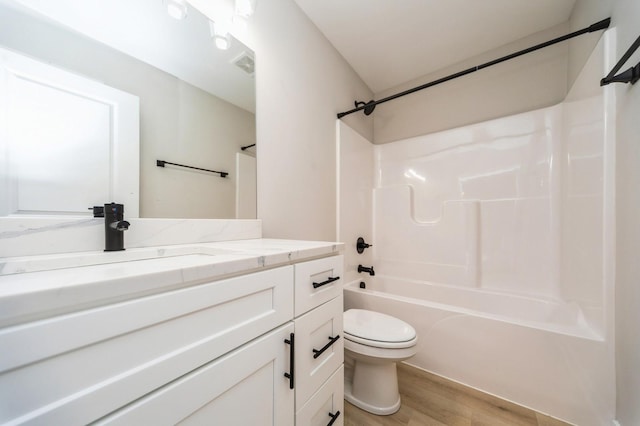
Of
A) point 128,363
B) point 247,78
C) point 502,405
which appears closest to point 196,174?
point 247,78

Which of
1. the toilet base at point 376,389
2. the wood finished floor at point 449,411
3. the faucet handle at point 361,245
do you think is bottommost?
the wood finished floor at point 449,411

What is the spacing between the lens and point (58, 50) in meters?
0.68

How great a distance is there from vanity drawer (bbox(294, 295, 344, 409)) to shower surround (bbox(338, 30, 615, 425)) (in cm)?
86

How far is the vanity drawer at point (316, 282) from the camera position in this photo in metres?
0.74

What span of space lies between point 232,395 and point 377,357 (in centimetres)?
86

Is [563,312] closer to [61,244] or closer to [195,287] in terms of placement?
[195,287]

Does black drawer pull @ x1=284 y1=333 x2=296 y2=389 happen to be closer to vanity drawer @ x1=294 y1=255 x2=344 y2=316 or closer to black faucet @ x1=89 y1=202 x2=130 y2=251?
vanity drawer @ x1=294 y1=255 x2=344 y2=316

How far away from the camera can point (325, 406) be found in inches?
33.6

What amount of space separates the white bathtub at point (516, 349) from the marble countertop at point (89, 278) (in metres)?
1.21

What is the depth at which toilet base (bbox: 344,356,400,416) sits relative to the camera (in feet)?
4.10

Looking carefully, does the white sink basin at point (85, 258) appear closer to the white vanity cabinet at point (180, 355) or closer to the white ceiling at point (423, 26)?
the white vanity cabinet at point (180, 355)

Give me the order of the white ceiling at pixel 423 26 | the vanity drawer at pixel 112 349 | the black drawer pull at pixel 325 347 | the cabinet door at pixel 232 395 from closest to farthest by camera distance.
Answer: the vanity drawer at pixel 112 349
the cabinet door at pixel 232 395
the black drawer pull at pixel 325 347
the white ceiling at pixel 423 26

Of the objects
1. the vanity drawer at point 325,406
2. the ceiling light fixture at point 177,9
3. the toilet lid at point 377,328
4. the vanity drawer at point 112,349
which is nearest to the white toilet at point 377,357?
the toilet lid at point 377,328

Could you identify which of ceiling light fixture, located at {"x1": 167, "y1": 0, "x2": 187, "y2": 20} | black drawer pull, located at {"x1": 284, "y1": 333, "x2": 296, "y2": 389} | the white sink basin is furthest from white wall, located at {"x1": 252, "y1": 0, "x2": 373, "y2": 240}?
black drawer pull, located at {"x1": 284, "y1": 333, "x2": 296, "y2": 389}
